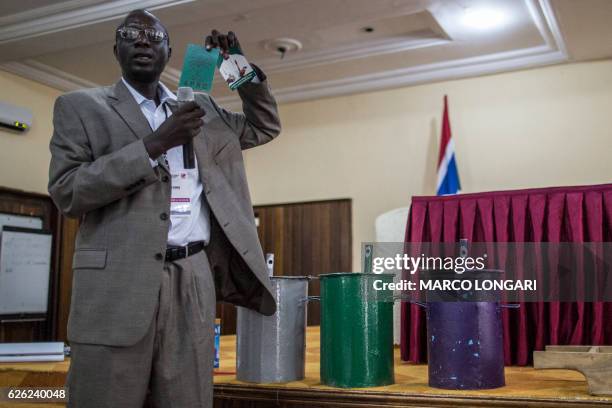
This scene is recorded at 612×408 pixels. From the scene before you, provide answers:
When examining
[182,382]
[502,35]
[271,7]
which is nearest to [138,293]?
[182,382]

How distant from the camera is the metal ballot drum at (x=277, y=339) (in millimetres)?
2379

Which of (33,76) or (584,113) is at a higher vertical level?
(33,76)

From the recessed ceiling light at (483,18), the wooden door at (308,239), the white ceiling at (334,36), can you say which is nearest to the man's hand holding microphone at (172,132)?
the white ceiling at (334,36)

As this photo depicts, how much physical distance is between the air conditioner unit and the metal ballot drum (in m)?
3.67

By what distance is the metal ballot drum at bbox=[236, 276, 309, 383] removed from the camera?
93.7 inches

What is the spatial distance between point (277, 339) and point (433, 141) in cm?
385

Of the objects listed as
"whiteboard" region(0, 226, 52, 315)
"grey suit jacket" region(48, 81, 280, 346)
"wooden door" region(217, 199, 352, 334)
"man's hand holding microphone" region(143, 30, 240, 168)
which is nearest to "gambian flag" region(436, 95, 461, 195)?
"wooden door" region(217, 199, 352, 334)

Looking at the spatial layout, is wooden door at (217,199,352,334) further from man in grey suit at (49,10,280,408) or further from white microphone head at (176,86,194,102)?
white microphone head at (176,86,194,102)

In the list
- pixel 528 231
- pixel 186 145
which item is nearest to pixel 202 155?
pixel 186 145

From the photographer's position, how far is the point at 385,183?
602cm

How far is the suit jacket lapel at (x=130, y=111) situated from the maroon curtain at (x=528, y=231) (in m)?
1.73

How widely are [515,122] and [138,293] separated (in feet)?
15.8

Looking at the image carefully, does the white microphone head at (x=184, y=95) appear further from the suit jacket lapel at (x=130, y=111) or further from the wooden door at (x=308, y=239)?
the wooden door at (x=308, y=239)

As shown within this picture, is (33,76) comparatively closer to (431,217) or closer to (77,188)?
(431,217)
